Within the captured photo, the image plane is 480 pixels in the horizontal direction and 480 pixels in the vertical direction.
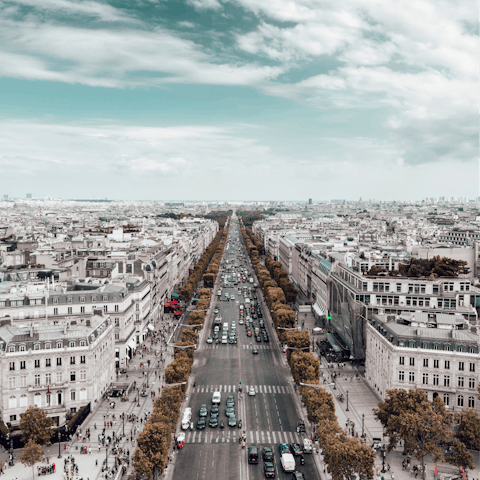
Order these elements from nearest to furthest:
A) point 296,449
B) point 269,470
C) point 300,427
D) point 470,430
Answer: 1. point 269,470
2. point 470,430
3. point 296,449
4. point 300,427

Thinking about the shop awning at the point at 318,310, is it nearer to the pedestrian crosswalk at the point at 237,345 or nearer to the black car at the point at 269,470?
the pedestrian crosswalk at the point at 237,345

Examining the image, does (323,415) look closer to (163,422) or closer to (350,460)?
(350,460)

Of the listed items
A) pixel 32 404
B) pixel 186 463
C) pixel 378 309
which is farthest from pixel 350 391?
pixel 32 404

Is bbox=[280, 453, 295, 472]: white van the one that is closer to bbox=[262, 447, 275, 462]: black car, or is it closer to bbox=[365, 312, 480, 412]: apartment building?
bbox=[262, 447, 275, 462]: black car

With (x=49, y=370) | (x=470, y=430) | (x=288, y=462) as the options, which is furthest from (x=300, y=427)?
(x=49, y=370)

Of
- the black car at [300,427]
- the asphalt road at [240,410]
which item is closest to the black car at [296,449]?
the asphalt road at [240,410]

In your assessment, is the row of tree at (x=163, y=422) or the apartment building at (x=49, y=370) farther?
the apartment building at (x=49, y=370)
